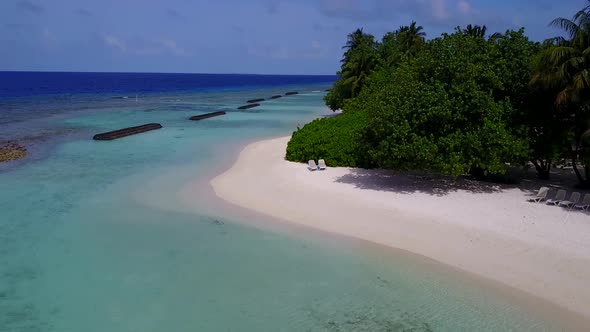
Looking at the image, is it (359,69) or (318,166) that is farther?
(359,69)

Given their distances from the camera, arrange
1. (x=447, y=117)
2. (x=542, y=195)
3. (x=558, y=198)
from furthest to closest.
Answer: (x=447, y=117) < (x=542, y=195) < (x=558, y=198)

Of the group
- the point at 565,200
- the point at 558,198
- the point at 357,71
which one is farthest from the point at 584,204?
the point at 357,71

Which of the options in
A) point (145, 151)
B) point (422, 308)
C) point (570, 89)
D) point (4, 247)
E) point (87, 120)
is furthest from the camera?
point (87, 120)

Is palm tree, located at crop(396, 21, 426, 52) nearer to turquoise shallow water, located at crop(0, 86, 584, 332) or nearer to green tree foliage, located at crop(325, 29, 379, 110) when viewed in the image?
green tree foliage, located at crop(325, 29, 379, 110)

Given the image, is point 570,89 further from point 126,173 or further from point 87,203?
point 126,173

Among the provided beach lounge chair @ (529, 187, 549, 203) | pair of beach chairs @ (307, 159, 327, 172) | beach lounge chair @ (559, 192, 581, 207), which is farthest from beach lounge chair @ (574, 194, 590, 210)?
pair of beach chairs @ (307, 159, 327, 172)

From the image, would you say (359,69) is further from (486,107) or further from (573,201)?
(573,201)

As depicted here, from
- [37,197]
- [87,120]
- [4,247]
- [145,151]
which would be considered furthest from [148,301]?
[87,120]

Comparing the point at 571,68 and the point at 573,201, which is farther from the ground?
the point at 571,68
